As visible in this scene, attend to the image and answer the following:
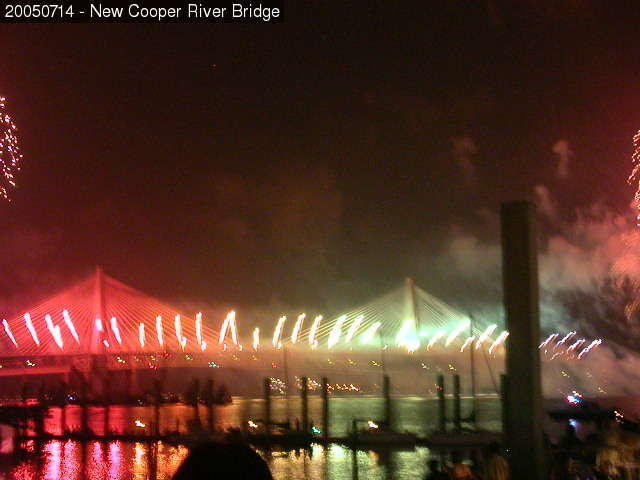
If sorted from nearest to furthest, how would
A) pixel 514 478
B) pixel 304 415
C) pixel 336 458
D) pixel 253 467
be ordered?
1. pixel 253 467
2. pixel 514 478
3. pixel 336 458
4. pixel 304 415

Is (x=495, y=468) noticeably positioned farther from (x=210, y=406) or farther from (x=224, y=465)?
(x=210, y=406)

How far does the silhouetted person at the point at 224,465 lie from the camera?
65.3 inches

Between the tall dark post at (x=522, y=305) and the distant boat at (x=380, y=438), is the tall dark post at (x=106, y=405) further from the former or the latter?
the tall dark post at (x=522, y=305)

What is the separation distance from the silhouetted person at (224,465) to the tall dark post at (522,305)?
130 inches

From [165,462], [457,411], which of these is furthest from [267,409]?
[165,462]

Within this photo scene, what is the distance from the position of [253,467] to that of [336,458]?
22101 millimetres

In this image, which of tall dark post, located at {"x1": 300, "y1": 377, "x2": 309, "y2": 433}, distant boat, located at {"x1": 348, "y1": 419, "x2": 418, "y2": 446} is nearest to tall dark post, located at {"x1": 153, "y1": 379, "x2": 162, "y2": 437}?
tall dark post, located at {"x1": 300, "y1": 377, "x2": 309, "y2": 433}

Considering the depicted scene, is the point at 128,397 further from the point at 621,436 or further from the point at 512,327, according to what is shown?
the point at 512,327

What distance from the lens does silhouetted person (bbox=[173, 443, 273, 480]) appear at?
65.3 inches

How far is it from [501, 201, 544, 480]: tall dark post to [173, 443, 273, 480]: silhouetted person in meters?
3.30

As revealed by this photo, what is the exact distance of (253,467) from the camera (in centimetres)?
167

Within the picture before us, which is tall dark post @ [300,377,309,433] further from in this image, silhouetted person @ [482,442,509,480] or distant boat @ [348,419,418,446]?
silhouetted person @ [482,442,509,480]

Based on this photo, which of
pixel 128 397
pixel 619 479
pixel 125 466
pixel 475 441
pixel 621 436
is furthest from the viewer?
pixel 128 397

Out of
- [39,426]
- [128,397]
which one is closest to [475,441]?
[39,426]
